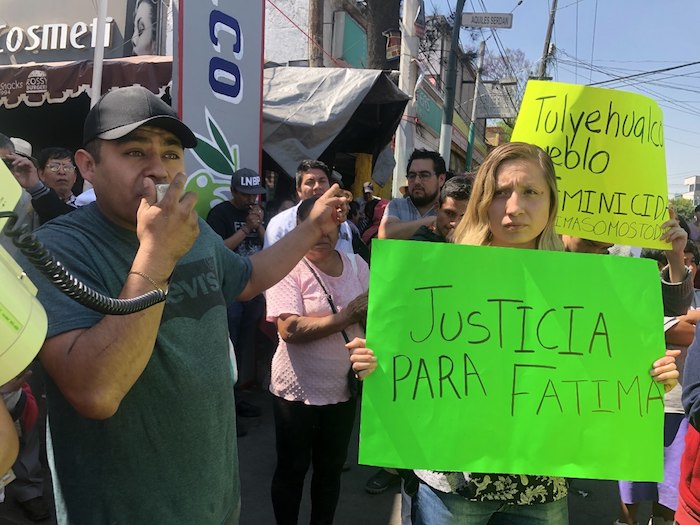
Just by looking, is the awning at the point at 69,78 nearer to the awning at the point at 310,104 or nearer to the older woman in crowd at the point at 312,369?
the awning at the point at 310,104

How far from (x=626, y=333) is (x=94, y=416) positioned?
1.37m

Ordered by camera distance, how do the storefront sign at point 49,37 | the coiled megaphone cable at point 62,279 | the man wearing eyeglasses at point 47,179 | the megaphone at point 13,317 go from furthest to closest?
the storefront sign at point 49,37
the man wearing eyeglasses at point 47,179
the coiled megaphone cable at point 62,279
the megaphone at point 13,317

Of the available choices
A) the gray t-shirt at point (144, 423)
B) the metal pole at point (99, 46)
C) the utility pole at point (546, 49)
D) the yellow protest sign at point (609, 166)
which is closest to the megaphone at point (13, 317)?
the gray t-shirt at point (144, 423)

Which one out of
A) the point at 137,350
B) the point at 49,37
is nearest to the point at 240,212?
the point at 137,350

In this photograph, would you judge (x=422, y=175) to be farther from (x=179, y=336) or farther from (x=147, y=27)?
(x=147, y=27)

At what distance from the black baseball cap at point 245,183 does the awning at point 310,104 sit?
156 centimetres

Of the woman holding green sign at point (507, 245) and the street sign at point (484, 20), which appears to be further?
the street sign at point (484, 20)

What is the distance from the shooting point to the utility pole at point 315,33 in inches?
426

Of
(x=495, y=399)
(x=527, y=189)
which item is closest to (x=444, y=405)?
(x=495, y=399)

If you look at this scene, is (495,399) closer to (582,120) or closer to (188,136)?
(188,136)

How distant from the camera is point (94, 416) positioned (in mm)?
1129

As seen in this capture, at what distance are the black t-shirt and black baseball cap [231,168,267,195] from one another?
171 mm

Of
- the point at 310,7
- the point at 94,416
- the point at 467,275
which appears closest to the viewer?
the point at 94,416

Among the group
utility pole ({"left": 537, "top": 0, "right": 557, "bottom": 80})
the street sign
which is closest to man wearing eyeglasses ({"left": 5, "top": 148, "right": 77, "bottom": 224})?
the street sign
